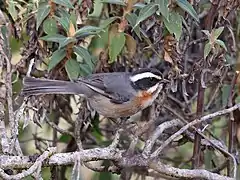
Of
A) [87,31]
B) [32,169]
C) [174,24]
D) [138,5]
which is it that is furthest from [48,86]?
[32,169]

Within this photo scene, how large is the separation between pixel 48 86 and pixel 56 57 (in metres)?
0.24

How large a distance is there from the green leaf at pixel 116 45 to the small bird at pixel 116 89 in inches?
10.7

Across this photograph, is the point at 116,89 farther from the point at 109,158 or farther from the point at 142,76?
the point at 109,158

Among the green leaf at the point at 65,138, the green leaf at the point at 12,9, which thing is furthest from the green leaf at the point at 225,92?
the green leaf at the point at 12,9

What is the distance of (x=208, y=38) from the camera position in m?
3.33

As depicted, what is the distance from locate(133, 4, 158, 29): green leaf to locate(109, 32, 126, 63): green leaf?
19 centimetres

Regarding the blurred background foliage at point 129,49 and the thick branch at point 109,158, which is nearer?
the thick branch at point 109,158

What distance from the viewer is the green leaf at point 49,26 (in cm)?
345

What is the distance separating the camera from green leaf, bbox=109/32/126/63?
338cm

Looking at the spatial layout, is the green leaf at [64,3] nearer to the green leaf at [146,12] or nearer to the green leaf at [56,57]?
the green leaf at [56,57]

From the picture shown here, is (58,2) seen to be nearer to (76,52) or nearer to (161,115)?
(76,52)

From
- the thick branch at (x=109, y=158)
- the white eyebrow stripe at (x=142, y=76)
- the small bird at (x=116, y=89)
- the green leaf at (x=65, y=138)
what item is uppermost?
the white eyebrow stripe at (x=142, y=76)

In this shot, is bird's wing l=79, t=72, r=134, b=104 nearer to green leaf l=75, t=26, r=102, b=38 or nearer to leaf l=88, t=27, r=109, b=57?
leaf l=88, t=27, r=109, b=57

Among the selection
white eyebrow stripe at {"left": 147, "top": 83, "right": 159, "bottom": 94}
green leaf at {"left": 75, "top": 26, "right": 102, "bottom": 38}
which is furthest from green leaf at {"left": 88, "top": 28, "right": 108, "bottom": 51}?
white eyebrow stripe at {"left": 147, "top": 83, "right": 159, "bottom": 94}
